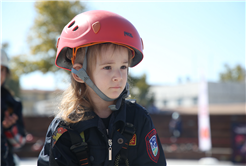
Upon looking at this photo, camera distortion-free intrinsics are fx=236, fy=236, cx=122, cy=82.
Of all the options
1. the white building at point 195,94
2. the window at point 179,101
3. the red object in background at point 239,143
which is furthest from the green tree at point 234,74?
the red object in background at point 239,143

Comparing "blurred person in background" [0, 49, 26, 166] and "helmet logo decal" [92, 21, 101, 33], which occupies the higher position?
"helmet logo decal" [92, 21, 101, 33]

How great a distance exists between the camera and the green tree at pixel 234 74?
54.8m

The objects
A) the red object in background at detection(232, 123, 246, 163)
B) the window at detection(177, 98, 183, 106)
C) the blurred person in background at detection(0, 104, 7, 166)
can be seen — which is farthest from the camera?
the window at detection(177, 98, 183, 106)

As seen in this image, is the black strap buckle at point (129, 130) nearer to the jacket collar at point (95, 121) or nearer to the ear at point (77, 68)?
the jacket collar at point (95, 121)

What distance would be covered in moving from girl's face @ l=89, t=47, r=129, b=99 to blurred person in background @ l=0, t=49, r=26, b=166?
6.31ft

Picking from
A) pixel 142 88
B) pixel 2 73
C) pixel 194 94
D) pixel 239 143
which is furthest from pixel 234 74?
pixel 2 73

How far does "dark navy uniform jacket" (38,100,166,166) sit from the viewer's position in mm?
1721

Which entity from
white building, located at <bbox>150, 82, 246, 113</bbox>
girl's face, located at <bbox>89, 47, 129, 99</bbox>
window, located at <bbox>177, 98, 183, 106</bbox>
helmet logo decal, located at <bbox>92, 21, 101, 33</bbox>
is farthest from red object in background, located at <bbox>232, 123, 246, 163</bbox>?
window, located at <bbox>177, 98, 183, 106</bbox>

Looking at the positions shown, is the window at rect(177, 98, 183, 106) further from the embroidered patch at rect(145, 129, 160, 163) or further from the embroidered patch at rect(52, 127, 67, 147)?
the embroidered patch at rect(52, 127, 67, 147)

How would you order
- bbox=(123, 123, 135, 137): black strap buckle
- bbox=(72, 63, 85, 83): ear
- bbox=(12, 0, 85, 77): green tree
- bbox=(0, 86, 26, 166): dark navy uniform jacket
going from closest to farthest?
bbox=(123, 123, 135, 137): black strap buckle → bbox=(72, 63, 85, 83): ear → bbox=(0, 86, 26, 166): dark navy uniform jacket → bbox=(12, 0, 85, 77): green tree

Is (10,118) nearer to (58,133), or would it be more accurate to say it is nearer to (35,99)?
(58,133)

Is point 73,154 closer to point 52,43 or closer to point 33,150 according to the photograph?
point 33,150

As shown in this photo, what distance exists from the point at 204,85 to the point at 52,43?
1279 centimetres

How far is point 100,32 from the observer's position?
188 cm
